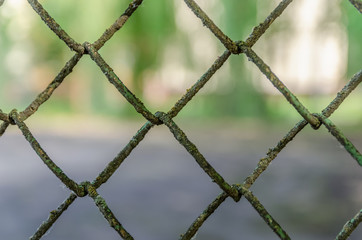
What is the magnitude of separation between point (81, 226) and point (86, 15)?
305 inches

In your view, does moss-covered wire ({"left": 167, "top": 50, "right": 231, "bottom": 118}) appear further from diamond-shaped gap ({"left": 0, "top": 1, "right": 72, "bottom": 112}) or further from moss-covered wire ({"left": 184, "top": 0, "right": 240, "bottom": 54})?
diamond-shaped gap ({"left": 0, "top": 1, "right": 72, "bottom": 112})

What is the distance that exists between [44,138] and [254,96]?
403 centimetres

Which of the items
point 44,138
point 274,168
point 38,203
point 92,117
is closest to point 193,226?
point 38,203

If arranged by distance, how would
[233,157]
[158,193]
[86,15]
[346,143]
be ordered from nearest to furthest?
[346,143] < [158,193] < [233,157] < [86,15]

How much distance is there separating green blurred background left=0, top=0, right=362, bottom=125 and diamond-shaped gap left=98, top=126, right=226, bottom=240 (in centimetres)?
353

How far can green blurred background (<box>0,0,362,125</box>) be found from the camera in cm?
952

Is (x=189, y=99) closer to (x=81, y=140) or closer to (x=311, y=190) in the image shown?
(x=311, y=190)

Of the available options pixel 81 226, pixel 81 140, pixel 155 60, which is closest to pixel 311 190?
pixel 81 226

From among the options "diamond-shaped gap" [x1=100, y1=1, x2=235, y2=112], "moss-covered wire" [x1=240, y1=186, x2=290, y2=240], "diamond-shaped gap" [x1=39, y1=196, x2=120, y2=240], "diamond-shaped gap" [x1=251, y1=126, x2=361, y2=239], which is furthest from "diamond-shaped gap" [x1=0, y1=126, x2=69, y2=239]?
"diamond-shaped gap" [x1=100, y1=1, x2=235, y2=112]

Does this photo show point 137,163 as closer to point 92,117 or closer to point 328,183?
point 328,183

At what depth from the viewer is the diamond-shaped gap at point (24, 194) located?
333 cm

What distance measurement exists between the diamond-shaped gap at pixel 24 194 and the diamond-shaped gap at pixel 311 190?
1605 mm

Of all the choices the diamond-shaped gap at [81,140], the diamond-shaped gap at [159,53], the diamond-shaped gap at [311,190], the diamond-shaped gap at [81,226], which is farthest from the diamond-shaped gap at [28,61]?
the diamond-shaped gap at [81,226]

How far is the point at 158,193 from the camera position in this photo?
444cm
